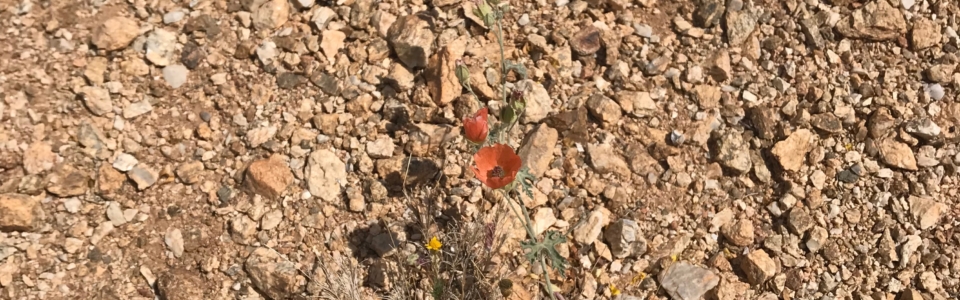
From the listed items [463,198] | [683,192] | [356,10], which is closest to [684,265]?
[683,192]

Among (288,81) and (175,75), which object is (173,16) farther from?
(288,81)

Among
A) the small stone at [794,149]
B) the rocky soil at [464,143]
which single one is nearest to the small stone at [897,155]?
the rocky soil at [464,143]

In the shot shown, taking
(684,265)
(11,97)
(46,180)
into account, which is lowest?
(684,265)

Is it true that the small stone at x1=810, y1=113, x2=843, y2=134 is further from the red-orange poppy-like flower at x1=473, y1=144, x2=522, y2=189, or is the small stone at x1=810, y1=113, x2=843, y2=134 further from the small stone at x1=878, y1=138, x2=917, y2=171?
the red-orange poppy-like flower at x1=473, y1=144, x2=522, y2=189

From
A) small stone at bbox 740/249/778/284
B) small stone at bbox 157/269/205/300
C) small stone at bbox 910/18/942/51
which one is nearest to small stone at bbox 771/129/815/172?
small stone at bbox 740/249/778/284

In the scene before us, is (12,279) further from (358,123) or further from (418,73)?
(418,73)

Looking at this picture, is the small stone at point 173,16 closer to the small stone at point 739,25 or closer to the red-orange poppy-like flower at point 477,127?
the red-orange poppy-like flower at point 477,127
